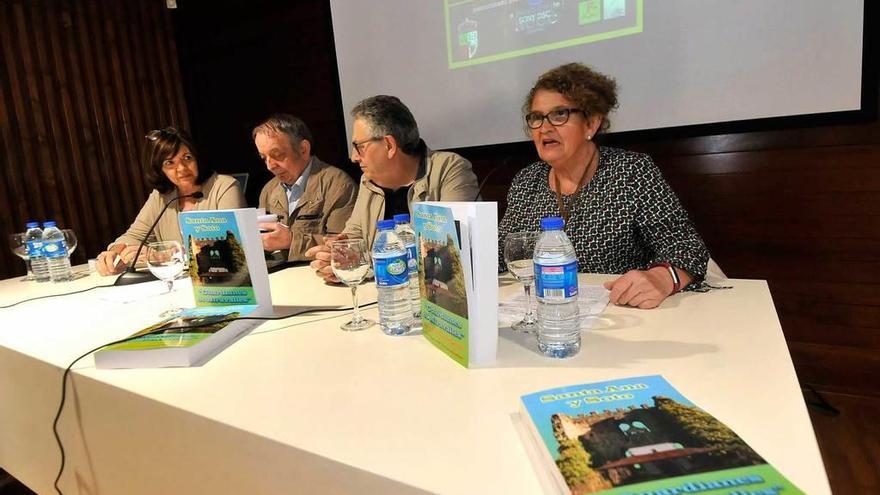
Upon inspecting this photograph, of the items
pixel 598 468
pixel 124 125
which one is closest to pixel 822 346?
pixel 598 468

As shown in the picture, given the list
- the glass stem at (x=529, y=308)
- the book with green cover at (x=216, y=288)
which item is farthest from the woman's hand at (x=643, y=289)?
the book with green cover at (x=216, y=288)

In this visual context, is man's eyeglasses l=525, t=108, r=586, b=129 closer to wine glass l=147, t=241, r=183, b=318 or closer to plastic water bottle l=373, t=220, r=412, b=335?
plastic water bottle l=373, t=220, r=412, b=335

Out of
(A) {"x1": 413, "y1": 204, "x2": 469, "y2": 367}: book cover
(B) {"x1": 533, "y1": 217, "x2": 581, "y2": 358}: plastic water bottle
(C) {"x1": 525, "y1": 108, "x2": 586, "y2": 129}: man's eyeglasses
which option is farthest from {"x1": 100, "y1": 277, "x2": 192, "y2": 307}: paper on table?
(C) {"x1": 525, "y1": 108, "x2": 586, "y2": 129}: man's eyeglasses

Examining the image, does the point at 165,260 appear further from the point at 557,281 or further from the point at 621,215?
the point at 621,215

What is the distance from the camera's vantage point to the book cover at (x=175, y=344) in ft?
3.02

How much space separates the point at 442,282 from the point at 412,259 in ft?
0.62

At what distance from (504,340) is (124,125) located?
11.4ft

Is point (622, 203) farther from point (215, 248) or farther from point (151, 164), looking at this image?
point (151, 164)

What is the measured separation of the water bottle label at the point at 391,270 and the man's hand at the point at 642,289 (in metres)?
0.43

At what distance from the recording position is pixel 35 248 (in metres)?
1.87

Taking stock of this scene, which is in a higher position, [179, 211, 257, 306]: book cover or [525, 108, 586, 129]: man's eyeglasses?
[525, 108, 586, 129]: man's eyeglasses

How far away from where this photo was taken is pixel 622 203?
144 cm

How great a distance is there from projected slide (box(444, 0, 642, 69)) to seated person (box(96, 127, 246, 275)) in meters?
1.30

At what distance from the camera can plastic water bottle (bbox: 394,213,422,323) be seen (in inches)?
40.4
